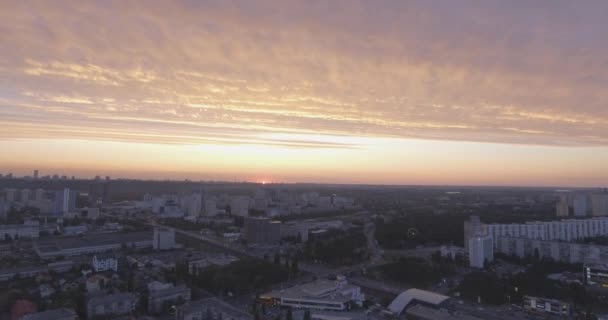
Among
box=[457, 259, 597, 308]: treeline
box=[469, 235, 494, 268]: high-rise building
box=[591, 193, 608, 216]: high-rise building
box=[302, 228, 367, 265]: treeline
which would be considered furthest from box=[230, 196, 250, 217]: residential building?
box=[591, 193, 608, 216]: high-rise building

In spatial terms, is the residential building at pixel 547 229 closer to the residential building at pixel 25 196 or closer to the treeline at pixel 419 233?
the treeline at pixel 419 233

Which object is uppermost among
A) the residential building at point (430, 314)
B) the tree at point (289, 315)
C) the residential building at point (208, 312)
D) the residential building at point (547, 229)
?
the residential building at point (547, 229)

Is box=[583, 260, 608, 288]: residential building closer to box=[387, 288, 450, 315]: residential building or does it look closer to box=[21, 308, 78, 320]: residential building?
box=[387, 288, 450, 315]: residential building

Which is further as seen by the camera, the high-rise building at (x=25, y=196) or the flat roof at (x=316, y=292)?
the high-rise building at (x=25, y=196)

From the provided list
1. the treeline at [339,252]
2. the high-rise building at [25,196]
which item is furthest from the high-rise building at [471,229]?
the high-rise building at [25,196]

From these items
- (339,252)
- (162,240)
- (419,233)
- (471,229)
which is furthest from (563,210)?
(162,240)

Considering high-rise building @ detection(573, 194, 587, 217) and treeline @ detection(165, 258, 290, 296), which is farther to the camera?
high-rise building @ detection(573, 194, 587, 217)
